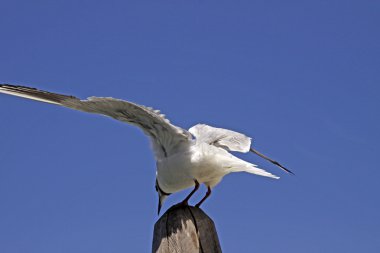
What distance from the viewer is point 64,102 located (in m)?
4.27

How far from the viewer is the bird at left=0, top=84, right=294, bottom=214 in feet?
13.4

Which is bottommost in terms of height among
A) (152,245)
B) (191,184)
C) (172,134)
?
(152,245)

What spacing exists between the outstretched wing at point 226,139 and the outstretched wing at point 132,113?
389 millimetres

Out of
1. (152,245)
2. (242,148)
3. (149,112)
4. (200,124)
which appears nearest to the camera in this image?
(152,245)

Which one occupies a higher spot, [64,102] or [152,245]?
[64,102]

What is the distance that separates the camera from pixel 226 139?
467cm

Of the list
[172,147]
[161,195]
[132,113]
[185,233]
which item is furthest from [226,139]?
[185,233]

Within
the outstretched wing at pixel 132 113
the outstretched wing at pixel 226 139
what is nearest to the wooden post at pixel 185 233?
the outstretched wing at pixel 132 113

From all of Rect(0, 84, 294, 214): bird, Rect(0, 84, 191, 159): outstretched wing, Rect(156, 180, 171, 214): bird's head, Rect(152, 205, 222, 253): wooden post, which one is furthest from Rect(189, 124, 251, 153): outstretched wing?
Rect(152, 205, 222, 253): wooden post

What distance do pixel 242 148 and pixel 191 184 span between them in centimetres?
55

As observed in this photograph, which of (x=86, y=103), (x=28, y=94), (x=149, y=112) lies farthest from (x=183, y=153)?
(x=28, y=94)

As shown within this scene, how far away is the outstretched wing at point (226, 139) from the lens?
15.1 feet

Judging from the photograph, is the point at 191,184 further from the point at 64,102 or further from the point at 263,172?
the point at 64,102

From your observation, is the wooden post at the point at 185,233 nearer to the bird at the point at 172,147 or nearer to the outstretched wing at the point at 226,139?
the bird at the point at 172,147
